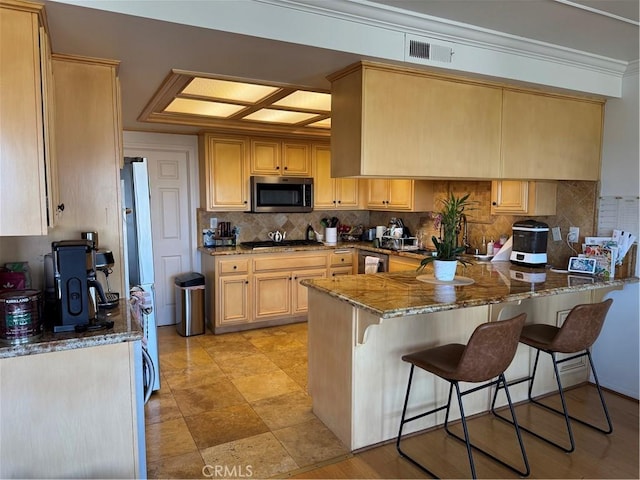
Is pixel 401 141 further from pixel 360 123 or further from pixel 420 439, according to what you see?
pixel 420 439

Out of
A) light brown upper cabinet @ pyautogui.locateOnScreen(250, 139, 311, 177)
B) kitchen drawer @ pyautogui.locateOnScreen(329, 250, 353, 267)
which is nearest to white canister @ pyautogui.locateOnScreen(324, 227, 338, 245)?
kitchen drawer @ pyautogui.locateOnScreen(329, 250, 353, 267)

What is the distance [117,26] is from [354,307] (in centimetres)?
182

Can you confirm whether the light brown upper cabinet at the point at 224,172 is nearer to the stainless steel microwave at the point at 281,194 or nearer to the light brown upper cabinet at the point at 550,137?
the stainless steel microwave at the point at 281,194

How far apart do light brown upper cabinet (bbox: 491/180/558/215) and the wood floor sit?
1586 mm

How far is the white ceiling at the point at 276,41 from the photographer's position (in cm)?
198

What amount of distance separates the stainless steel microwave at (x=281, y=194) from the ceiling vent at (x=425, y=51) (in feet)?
9.60

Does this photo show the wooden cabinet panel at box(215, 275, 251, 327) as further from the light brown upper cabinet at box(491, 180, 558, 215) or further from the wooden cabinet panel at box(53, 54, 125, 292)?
the light brown upper cabinet at box(491, 180, 558, 215)

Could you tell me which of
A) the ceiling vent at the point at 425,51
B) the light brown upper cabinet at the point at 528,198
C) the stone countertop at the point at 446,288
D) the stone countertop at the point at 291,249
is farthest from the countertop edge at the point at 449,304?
the stone countertop at the point at 291,249

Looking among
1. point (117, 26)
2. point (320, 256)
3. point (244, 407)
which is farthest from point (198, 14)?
point (320, 256)

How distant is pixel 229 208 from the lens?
505 cm

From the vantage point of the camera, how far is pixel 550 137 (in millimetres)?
3312

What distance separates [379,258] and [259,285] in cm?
140

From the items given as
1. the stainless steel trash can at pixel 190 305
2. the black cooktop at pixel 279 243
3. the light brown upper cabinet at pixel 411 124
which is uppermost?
A: the light brown upper cabinet at pixel 411 124

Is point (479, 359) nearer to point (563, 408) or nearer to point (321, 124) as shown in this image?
point (563, 408)
